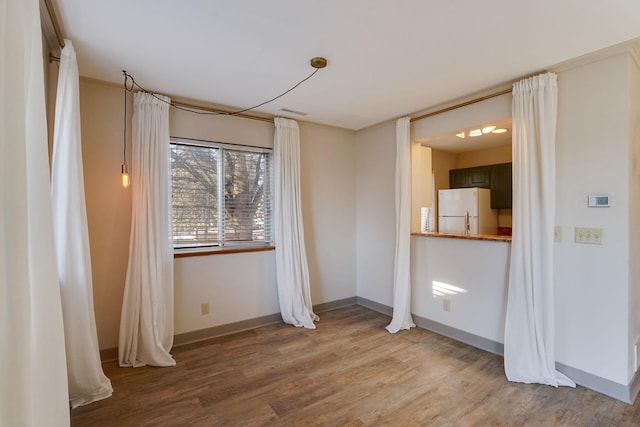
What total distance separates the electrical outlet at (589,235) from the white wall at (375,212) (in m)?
1.89

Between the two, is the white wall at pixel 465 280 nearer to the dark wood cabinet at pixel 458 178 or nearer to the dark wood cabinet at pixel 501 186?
the dark wood cabinet at pixel 501 186

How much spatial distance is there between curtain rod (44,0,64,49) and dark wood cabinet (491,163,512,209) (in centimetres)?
536

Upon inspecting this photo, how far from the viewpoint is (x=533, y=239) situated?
249 centimetres

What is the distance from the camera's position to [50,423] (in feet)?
3.92

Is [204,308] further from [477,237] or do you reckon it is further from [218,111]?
[477,237]

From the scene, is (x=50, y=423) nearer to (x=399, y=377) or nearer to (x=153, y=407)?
(x=153, y=407)

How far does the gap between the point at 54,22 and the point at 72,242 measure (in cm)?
141

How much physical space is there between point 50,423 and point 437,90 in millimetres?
3454

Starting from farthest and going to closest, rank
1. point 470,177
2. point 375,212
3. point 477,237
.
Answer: point 470,177 < point 375,212 < point 477,237

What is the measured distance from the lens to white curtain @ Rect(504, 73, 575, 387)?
2.41m

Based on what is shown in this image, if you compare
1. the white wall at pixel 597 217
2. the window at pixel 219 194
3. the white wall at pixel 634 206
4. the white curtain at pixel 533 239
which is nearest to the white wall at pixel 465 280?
the white curtain at pixel 533 239

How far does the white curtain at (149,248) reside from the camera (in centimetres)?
271

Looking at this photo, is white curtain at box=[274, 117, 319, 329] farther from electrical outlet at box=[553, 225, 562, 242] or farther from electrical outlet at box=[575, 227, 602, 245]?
electrical outlet at box=[575, 227, 602, 245]

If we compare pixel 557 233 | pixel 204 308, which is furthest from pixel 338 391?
pixel 557 233
